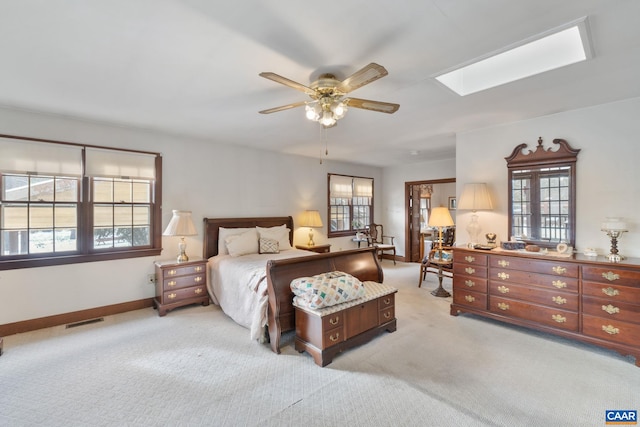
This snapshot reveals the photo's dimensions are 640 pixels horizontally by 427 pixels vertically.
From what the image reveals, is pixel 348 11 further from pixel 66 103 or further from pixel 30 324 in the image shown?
pixel 30 324

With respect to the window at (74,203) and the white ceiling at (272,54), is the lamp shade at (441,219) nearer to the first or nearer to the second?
the white ceiling at (272,54)

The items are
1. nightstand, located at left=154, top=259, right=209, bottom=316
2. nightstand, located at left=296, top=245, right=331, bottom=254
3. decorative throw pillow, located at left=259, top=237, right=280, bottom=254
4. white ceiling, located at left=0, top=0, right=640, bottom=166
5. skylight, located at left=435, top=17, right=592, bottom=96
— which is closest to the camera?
white ceiling, located at left=0, top=0, right=640, bottom=166

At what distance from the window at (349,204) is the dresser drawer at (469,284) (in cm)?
330

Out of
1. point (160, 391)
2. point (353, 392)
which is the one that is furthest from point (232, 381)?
point (353, 392)

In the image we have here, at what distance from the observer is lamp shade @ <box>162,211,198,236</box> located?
154 inches

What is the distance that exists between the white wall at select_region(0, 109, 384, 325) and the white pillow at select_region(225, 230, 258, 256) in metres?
0.51

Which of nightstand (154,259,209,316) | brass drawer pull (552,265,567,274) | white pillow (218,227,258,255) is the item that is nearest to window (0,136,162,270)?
nightstand (154,259,209,316)

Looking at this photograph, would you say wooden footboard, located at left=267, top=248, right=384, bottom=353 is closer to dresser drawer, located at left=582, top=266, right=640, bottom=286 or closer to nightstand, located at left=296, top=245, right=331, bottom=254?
nightstand, located at left=296, top=245, right=331, bottom=254

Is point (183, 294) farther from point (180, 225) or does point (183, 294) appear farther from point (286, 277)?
point (286, 277)

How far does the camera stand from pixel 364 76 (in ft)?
6.32

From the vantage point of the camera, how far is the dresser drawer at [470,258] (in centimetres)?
350

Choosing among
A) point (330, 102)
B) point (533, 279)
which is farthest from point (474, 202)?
point (330, 102)

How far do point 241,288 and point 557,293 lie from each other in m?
3.45

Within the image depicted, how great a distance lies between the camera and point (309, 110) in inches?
91.3
